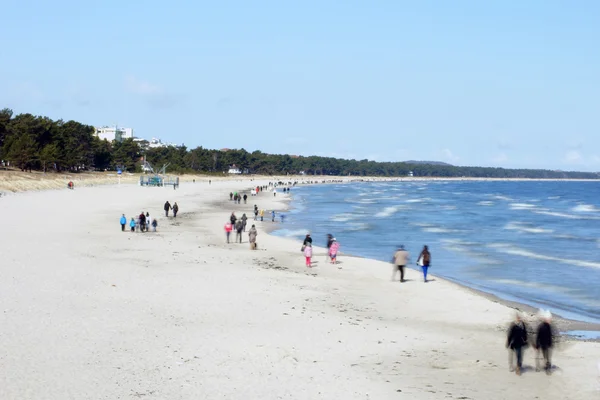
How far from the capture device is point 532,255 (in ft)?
110

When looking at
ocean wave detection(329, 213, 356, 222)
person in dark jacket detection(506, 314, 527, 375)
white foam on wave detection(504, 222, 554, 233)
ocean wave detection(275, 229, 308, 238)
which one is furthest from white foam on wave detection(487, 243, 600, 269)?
person in dark jacket detection(506, 314, 527, 375)

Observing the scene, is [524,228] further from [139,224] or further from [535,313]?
[535,313]

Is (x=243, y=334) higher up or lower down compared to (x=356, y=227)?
higher up

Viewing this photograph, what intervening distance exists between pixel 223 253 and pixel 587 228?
115ft

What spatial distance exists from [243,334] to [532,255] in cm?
2304

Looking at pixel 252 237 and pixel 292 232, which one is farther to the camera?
pixel 292 232

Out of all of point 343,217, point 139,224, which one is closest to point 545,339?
point 139,224

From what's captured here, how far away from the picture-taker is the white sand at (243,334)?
11.1 m

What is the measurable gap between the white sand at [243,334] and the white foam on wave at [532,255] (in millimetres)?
10391

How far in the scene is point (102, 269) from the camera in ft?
71.1

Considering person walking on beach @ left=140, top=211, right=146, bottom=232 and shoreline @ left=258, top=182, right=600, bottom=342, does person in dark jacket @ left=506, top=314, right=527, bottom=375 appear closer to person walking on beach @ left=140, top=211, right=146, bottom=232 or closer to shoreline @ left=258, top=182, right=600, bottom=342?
shoreline @ left=258, top=182, right=600, bottom=342

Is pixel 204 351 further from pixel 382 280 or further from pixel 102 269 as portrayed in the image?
pixel 382 280

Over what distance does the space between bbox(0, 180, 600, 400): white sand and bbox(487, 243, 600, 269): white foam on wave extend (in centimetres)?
1039

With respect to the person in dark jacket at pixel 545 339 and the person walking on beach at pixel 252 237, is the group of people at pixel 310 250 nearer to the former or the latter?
the person walking on beach at pixel 252 237
